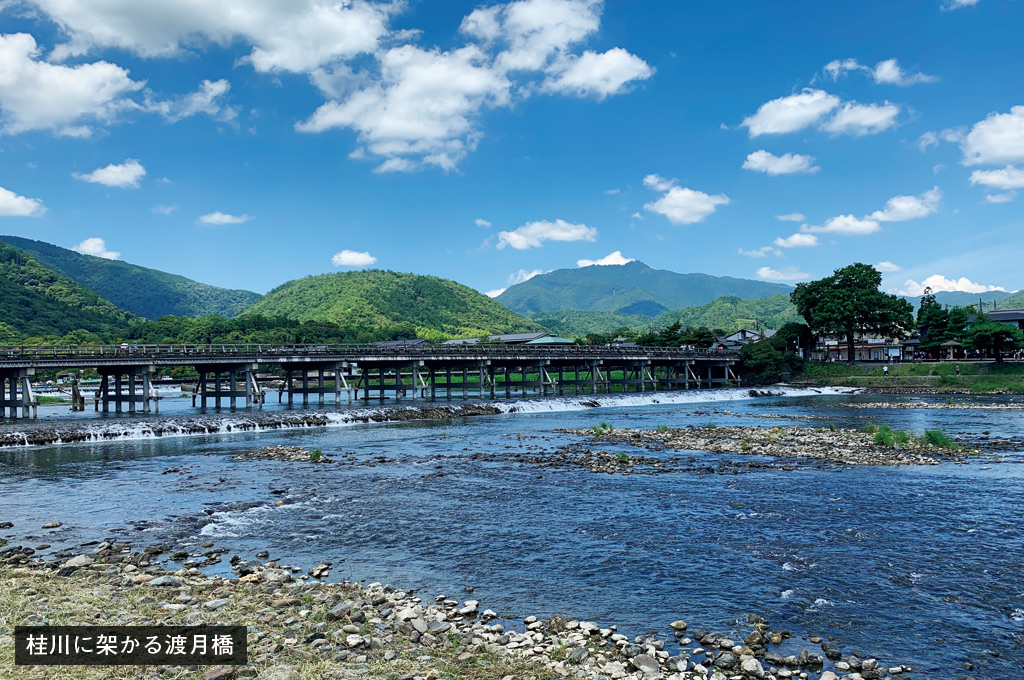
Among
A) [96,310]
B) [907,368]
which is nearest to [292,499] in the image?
[907,368]

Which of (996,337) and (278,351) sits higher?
(278,351)

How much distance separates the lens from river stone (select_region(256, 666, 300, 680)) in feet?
26.2

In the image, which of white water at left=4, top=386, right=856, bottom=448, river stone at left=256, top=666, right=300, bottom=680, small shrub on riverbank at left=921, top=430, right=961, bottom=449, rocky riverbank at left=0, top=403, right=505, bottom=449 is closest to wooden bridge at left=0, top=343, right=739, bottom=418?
rocky riverbank at left=0, top=403, right=505, bottom=449

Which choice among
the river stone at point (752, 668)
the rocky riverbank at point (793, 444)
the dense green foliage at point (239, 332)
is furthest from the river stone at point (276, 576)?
the dense green foliage at point (239, 332)

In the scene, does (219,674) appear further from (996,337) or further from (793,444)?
(996,337)

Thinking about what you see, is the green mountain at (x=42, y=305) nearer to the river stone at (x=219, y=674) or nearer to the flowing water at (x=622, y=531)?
the flowing water at (x=622, y=531)

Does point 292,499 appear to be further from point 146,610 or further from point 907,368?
point 907,368

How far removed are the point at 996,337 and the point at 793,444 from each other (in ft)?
199

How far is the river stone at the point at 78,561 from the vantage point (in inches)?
511

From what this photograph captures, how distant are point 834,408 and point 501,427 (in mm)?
30711

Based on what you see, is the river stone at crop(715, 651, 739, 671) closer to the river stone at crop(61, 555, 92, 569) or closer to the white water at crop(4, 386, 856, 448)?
the river stone at crop(61, 555, 92, 569)
